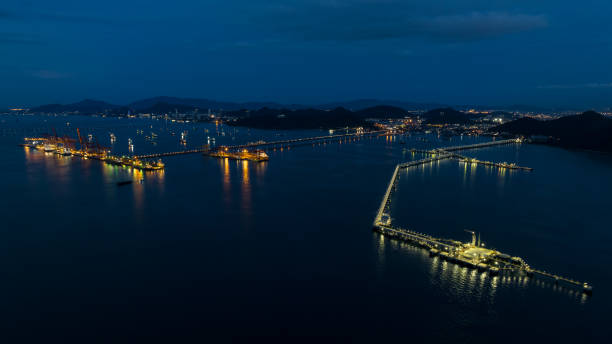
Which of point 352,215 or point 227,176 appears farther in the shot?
point 227,176

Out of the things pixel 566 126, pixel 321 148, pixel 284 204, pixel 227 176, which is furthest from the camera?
pixel 566 126

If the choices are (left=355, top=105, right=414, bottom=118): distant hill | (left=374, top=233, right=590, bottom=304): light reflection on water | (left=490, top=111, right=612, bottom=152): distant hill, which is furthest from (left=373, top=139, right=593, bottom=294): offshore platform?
(left=355, top=105, right=414, bottom=118): distant hill

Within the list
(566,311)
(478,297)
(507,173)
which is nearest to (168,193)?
(478,297)

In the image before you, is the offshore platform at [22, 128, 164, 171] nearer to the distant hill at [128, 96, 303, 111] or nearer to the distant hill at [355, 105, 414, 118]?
the distant hill at [355, 105, 414, 118]

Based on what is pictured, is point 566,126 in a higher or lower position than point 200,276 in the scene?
higher

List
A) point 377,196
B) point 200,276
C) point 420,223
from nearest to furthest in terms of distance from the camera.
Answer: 1. point 200,276
2. point 420,223
3. point 377,196

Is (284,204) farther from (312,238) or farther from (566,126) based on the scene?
(566,126)

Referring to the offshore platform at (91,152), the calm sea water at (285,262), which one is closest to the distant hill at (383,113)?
the offshore platform at (91,152)
